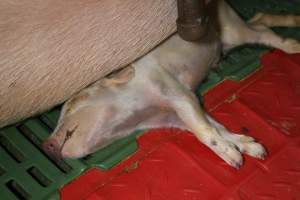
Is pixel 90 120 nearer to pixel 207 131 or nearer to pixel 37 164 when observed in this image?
pixel 37 164

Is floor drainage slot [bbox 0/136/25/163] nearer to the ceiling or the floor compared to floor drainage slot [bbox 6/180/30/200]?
nearer to the ceiling

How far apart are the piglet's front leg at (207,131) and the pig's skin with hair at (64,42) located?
26cm

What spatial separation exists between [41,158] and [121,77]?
0.47 m

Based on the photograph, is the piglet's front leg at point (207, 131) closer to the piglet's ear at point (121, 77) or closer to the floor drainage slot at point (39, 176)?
Answer: the piglet's ear at point (121, 77)

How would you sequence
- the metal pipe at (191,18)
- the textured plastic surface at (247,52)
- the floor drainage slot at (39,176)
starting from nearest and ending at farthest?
the metal pipe at (191,18) → the floor drainage slot at (39,176) → the textured plastic surface at (247,52)

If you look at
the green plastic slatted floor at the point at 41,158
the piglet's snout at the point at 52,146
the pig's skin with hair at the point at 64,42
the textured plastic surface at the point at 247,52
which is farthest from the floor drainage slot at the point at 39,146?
the textured plastic surface at the point at 247,52

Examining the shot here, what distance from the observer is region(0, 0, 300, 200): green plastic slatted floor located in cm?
178

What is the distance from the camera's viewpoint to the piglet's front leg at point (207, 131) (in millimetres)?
1727

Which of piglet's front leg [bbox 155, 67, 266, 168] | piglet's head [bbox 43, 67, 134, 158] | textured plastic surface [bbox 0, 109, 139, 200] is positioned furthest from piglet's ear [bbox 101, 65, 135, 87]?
textured plastic surface [bbox 0, 109, 139, 200]

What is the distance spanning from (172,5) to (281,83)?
74cm

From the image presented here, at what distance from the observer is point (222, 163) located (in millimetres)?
1754

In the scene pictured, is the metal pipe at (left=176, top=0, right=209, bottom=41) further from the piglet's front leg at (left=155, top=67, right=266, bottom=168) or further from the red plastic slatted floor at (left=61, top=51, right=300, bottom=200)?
the red plastic slatted floor at (left=61, top=51, right=300, bottom=200)

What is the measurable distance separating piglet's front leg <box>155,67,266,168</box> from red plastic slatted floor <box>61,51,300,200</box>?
0.04 metres

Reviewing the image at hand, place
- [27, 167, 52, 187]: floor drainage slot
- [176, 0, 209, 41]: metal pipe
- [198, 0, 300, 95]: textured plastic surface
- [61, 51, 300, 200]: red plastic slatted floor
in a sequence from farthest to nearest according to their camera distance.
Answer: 1. [198, 0, 300, 95]: textured plastic surface
2. [27, 167, 52, 187]: floor drainage slot
3. [61, 51, 300, 200]: red plastic slatted floor
4. [176, 0, 209, 41]: metal pipe
